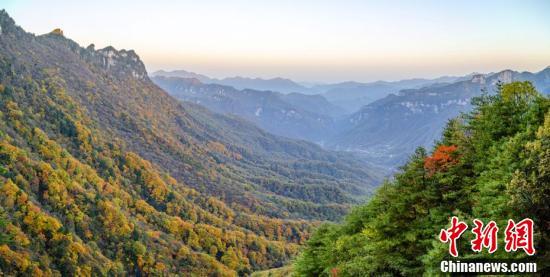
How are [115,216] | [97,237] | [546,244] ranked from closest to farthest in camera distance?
[546,244] < [97,237] < [115,216]

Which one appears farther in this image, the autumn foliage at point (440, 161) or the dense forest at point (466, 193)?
the autumn foliage at point (440, 161)

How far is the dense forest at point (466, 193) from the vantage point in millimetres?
26250

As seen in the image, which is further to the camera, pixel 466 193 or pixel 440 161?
pixel 440 161

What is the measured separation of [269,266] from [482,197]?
160 m

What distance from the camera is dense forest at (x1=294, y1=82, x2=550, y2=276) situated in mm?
26250

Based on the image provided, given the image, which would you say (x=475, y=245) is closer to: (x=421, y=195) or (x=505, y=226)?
(x=505, y=226)

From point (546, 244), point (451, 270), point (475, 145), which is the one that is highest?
point (475, 145)

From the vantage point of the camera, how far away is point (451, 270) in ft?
86.3

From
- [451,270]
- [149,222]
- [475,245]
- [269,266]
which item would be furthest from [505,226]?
[149,222]

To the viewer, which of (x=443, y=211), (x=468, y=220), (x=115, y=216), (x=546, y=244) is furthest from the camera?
(x=115, y=216)

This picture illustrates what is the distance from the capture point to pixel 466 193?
111ft

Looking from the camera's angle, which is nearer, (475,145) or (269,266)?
(475,145)

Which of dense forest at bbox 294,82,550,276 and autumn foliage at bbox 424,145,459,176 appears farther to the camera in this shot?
autumn foliage at bbox 424,145,459,176

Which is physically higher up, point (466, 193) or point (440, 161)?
point (440, 161)
